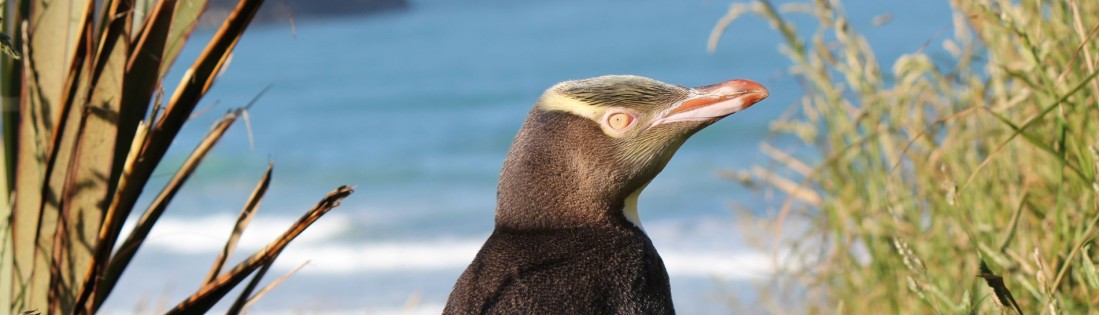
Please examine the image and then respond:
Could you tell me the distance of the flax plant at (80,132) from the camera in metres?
1.69

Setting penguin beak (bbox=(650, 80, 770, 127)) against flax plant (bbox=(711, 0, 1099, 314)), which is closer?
penguin beak (bbox=(650, 80, 770, 127))

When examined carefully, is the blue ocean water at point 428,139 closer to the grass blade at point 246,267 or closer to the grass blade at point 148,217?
the grass blade at point 148,217

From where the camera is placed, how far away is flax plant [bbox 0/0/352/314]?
5.55ft

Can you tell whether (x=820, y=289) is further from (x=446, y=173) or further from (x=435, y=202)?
(x=446, y=173)

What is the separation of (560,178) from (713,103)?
9.4 inches

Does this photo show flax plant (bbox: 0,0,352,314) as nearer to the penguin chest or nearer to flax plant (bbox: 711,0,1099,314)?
the penguin chest

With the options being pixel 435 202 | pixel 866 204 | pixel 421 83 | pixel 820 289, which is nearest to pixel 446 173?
pixel 435 202

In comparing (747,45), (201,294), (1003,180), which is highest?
(747,45)

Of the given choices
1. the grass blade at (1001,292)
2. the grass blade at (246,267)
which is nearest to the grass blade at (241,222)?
the grass blade at (246,267)

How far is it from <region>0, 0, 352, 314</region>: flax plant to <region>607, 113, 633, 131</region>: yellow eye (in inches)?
14.8

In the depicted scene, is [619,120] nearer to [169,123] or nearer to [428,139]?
[169,123]

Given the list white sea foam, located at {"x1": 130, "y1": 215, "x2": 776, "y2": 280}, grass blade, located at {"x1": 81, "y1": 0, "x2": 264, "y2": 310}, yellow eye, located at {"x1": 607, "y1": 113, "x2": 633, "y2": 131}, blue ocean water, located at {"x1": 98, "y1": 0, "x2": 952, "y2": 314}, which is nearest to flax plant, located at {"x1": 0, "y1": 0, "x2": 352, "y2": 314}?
grass blade, located at {"x1": 81, "y1": 0, "x2": 264, "y2": 310}

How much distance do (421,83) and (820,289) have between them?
1564 centimetres

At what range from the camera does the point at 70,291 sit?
1732 mm
